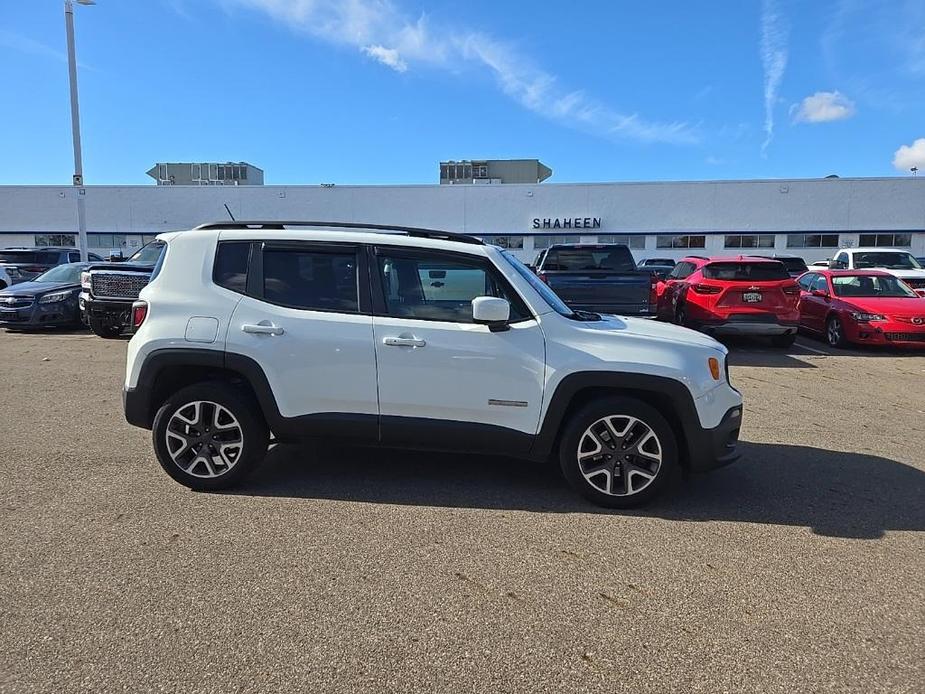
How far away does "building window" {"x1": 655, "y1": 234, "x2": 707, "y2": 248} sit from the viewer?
113ft

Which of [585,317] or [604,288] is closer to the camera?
[585,317]

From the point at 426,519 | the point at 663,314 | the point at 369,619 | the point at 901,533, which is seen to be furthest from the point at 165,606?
the point at 663,314

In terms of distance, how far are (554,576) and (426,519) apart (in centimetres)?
98

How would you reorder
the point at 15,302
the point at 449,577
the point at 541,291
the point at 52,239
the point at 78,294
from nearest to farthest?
the point at 449,577 → the point at 541,291 → the point at 15,302 → the point at 78,294 → the point at 52,239

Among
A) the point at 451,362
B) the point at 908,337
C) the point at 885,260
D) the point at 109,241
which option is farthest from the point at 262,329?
the point at 109,241

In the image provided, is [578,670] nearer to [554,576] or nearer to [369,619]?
[554,576]

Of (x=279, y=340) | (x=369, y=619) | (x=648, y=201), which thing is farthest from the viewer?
(x=648, y=201)

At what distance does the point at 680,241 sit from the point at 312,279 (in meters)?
33.8

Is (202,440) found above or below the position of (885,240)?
below

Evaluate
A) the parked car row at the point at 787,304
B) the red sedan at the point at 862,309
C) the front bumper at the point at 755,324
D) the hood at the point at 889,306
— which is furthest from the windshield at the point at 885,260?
the front bumper at the point at 755,324

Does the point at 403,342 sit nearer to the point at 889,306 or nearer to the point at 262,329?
the point at 262,329

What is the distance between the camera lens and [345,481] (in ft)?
14.6

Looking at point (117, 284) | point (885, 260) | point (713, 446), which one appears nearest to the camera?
point (713, 446)

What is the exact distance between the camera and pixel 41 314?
41.0ft
